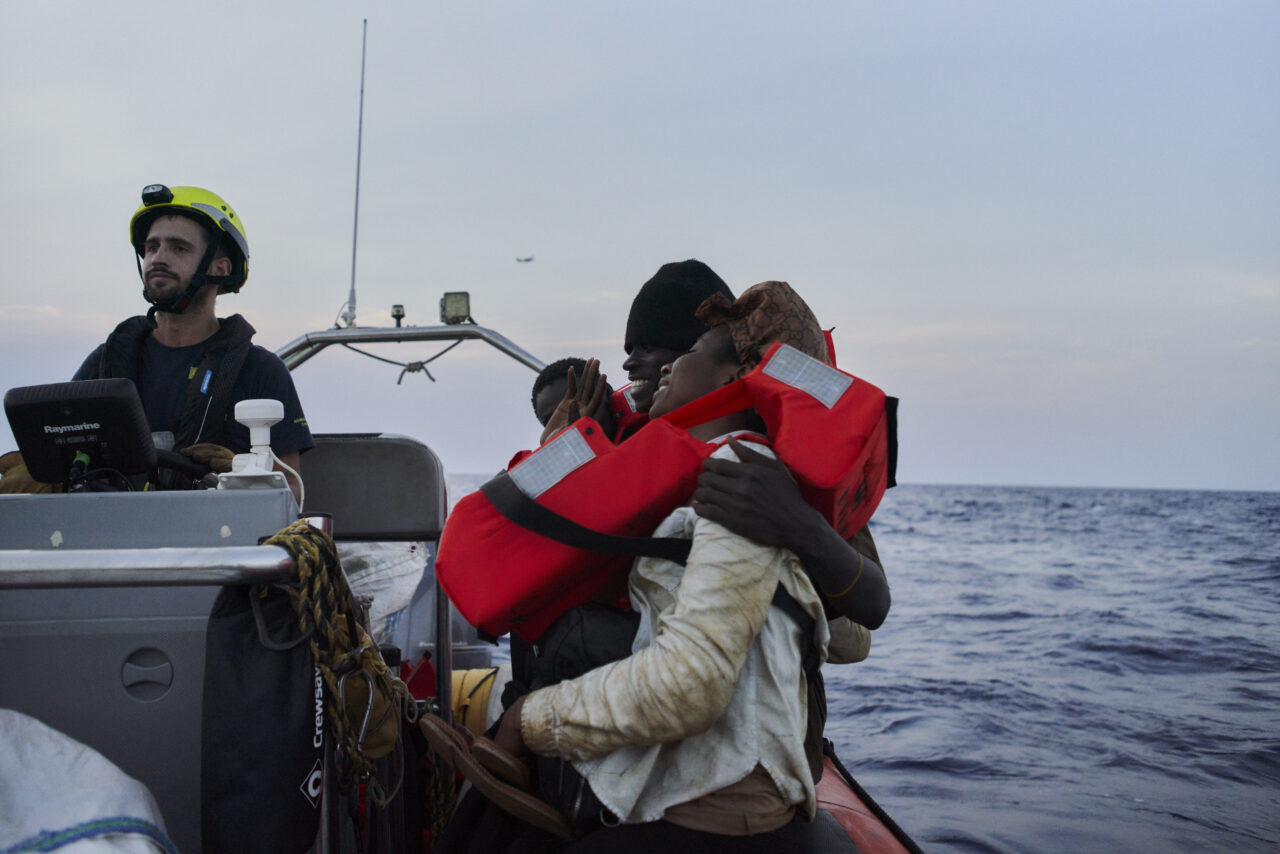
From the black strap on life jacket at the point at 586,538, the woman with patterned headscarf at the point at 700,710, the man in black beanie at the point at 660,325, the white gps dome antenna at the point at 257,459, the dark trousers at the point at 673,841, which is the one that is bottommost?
the dark trousers at the point at 673,841

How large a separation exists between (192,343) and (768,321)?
7.24 ft

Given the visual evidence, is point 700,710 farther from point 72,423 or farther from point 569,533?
point 72,423

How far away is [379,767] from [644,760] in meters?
1.04

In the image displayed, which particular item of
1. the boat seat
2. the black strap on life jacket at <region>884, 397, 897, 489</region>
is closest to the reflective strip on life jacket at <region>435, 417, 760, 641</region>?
the black strap on life jacket at <region>884, 397, 897, 489</region>

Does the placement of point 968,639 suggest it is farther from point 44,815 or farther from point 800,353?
point 44,815

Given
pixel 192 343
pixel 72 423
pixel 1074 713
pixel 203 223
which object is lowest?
pixel 1074 713

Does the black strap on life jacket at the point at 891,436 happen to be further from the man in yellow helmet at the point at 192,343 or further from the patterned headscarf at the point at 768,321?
the man in yellow helmet at the point at 192,343

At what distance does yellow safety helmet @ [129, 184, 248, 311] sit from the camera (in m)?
3.06

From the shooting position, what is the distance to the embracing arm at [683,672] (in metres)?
1.38

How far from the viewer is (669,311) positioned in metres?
2.26

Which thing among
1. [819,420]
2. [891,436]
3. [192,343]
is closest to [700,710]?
[819,420]

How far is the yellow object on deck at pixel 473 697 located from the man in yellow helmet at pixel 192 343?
107cm

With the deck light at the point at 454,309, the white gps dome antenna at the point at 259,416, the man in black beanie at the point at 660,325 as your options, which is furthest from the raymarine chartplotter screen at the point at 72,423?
the deck light at the point at 454,309

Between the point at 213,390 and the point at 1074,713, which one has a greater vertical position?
the point at 213,390
